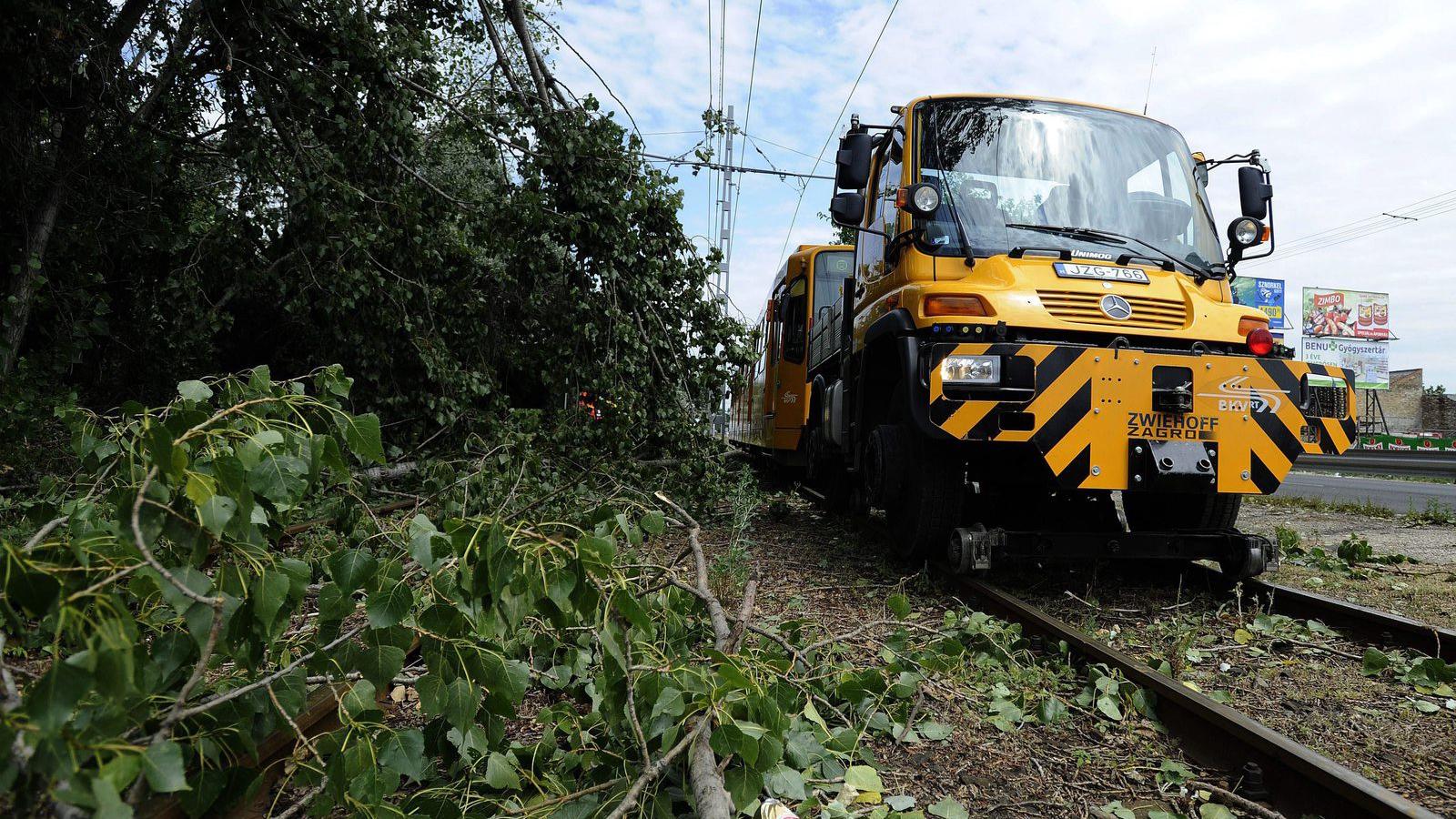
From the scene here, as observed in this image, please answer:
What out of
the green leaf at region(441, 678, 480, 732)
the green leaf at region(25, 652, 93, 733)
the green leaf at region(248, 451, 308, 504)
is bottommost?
the green leaf at region(441, 678, 480, 732)

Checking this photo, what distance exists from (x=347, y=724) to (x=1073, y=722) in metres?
2.57

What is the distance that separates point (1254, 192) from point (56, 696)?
6.50 m

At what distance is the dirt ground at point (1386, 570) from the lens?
501 centimetres

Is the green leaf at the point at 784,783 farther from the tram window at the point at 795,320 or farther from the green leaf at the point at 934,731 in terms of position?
the tram window at the point at 795,320

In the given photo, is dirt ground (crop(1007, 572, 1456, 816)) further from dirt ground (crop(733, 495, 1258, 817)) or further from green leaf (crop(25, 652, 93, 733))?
green leaf (crop(25, 652, 93, 733))

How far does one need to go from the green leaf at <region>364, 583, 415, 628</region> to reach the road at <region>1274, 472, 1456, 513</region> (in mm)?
12165

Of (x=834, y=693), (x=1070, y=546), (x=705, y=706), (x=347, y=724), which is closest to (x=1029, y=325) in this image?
(x=1070, y=546)

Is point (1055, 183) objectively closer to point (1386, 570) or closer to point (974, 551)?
point (974, 551)

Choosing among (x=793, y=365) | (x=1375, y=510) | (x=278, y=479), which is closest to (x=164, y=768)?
(x=278, y=479)

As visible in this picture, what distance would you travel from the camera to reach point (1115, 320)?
4734 millimetres

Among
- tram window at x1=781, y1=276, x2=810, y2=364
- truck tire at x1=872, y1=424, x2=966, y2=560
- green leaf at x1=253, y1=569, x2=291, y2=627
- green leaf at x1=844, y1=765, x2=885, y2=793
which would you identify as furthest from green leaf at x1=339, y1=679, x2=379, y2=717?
tram window at x1=781, y1=276, x2=810, y2=364

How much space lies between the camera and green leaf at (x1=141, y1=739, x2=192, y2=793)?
1278mm

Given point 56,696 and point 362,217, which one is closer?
point 56,696

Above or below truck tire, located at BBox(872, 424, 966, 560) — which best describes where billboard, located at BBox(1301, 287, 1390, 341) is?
above
